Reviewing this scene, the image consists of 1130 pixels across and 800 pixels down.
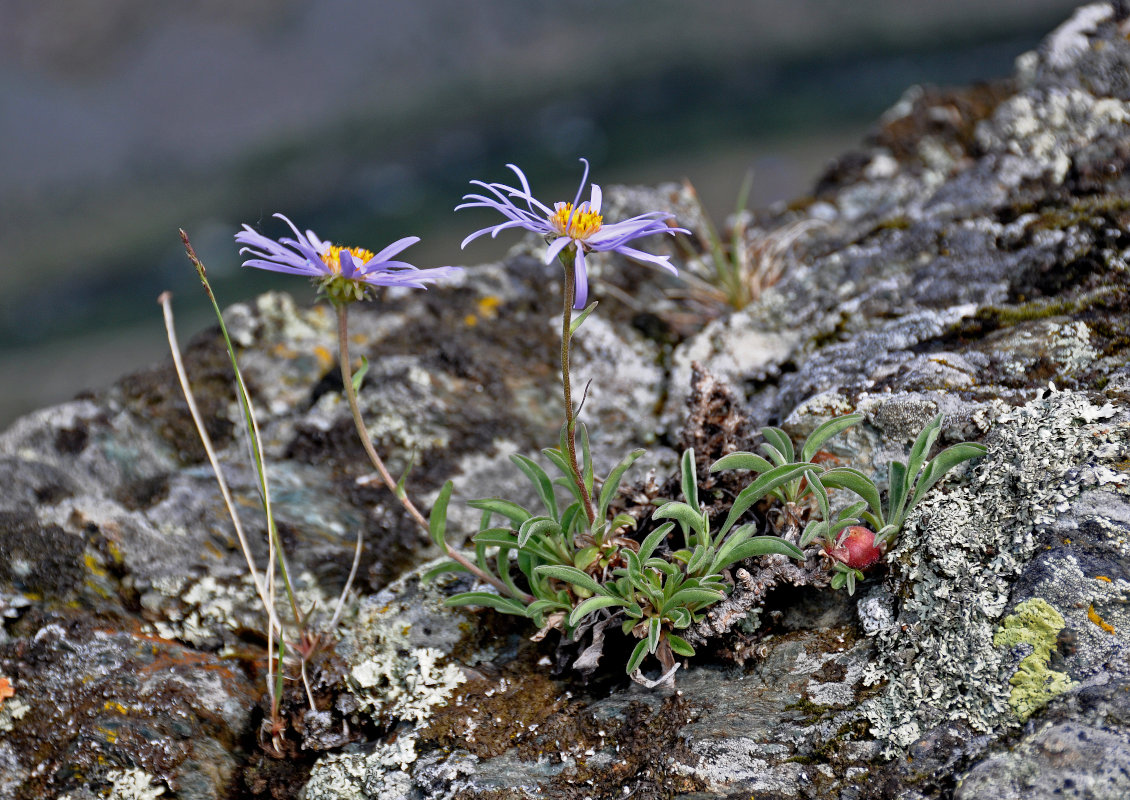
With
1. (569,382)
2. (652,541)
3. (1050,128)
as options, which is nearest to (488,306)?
(569,382)

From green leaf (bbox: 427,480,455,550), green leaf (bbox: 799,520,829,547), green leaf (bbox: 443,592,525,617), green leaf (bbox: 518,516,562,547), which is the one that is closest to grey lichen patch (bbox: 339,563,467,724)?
green leaf (bbox: 443,592,525,617)

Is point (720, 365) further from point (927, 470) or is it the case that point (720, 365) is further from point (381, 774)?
point (381, 774)

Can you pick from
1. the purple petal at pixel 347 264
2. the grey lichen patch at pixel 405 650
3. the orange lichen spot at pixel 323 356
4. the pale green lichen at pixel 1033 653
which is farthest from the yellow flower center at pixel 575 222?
the orange lichen spot at pixel 323 356

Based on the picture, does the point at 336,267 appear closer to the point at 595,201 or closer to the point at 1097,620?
the point at 595,201

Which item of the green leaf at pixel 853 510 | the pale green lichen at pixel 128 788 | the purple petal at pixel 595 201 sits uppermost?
the purple petal at pixel 595 201

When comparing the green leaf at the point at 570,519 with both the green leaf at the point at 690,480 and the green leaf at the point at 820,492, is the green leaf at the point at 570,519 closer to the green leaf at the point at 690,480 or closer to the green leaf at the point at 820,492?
the green leaf at the point at 690,480

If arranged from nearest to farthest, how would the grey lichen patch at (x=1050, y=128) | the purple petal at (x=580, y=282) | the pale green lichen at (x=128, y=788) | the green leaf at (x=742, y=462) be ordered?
the purple petal at (x=580, y=282), the pale green lichen at (x=128, y=788), the green leaf at (x=742, y=462), the grey lichen patch at (x=1050, y=128)
